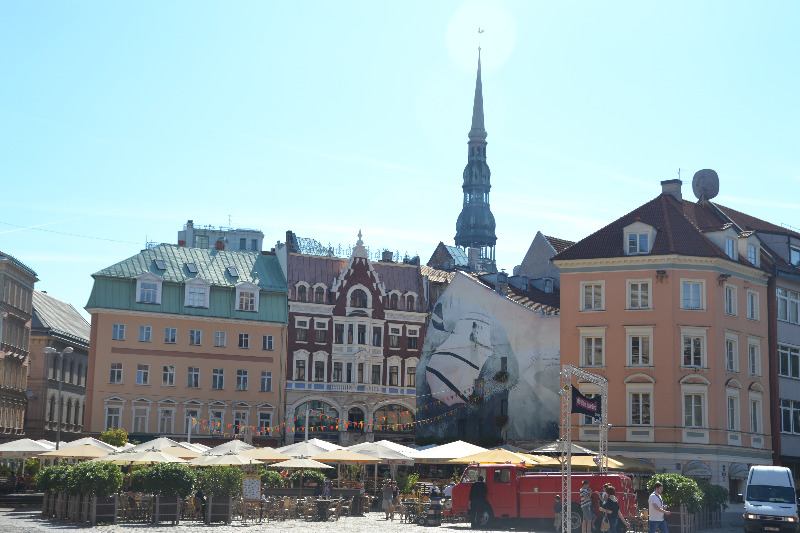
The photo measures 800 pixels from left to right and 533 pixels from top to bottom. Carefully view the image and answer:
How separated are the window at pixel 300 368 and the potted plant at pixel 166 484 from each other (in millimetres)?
40379

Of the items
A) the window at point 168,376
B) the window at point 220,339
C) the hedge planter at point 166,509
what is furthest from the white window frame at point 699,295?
the window at point 168,376

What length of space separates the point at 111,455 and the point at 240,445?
6704 mm

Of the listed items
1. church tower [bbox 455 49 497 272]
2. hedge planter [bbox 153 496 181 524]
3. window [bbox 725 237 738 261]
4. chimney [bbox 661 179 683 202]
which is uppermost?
church tower [bbox 455 49 497 272]

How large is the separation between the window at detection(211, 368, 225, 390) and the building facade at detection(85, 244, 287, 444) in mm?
69

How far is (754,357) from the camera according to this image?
194ft

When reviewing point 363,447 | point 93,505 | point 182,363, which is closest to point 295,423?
point 182,363

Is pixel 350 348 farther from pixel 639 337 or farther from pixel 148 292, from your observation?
pixel 639 337

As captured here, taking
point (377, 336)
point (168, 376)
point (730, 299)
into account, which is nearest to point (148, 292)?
point (168, 376)

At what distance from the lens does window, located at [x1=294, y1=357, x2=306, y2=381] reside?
3125 inches

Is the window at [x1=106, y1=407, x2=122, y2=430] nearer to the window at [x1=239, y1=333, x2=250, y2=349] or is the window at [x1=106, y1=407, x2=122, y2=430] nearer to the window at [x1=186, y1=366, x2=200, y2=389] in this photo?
the window at [x1=186, y1=366, x2=200, y2=389]

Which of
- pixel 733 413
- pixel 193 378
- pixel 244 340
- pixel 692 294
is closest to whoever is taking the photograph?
pixel 692 294

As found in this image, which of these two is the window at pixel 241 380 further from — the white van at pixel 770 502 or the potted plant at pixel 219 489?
the white van at pixel 770 502

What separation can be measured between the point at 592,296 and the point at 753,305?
8.82 metres

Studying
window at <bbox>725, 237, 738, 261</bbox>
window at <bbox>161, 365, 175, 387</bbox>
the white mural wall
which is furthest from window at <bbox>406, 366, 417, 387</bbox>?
window at <bbox>725, 237, 738, 261</bbox>
